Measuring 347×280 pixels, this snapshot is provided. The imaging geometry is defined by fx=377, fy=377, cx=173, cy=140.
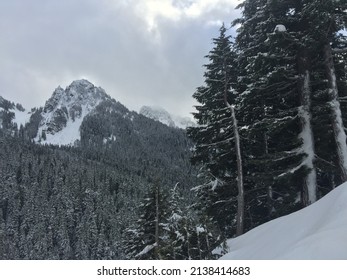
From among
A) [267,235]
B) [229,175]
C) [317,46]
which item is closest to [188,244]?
[267,235]

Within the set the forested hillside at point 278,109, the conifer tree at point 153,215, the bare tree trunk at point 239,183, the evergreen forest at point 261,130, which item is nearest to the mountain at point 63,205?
the conifer tree at point 153,215

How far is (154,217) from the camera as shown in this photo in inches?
969

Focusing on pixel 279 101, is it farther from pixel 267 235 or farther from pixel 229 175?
pixel 267 235

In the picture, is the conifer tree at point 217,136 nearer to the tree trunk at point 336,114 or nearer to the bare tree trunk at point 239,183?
the bare tree trunk at point 239,183

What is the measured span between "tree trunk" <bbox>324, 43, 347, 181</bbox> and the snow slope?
437cm

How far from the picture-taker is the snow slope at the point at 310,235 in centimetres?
663

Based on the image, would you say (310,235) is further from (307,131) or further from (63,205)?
(63,205)

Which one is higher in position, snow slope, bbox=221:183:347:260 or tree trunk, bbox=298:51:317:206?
tree trunk, bbox=298:51:317:206

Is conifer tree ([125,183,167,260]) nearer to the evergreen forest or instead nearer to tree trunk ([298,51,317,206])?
the evergreen forest

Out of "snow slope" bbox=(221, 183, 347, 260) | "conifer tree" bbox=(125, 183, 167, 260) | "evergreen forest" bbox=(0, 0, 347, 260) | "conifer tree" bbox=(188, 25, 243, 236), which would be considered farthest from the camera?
"conifer tree" bbox=(125, 183, 167, 260)

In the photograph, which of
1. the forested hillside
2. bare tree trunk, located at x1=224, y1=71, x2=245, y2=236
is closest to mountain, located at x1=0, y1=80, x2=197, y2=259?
the forested hillside

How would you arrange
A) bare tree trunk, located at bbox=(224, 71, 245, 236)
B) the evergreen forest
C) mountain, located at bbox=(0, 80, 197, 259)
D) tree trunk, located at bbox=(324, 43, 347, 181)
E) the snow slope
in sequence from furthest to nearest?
1. mountain, located at bbox=(0, 80, 197, 259)
2. bare tree trunk, located at bbox=(224, 71, 245, 236)
3. the evergreen forest
4. tree trunk, located at bbox=(324, 43, 347, 181)
5. the snow slope

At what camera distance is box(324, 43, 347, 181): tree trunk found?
45.7ft

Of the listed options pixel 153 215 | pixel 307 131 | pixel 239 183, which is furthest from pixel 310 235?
pixel 153 215
